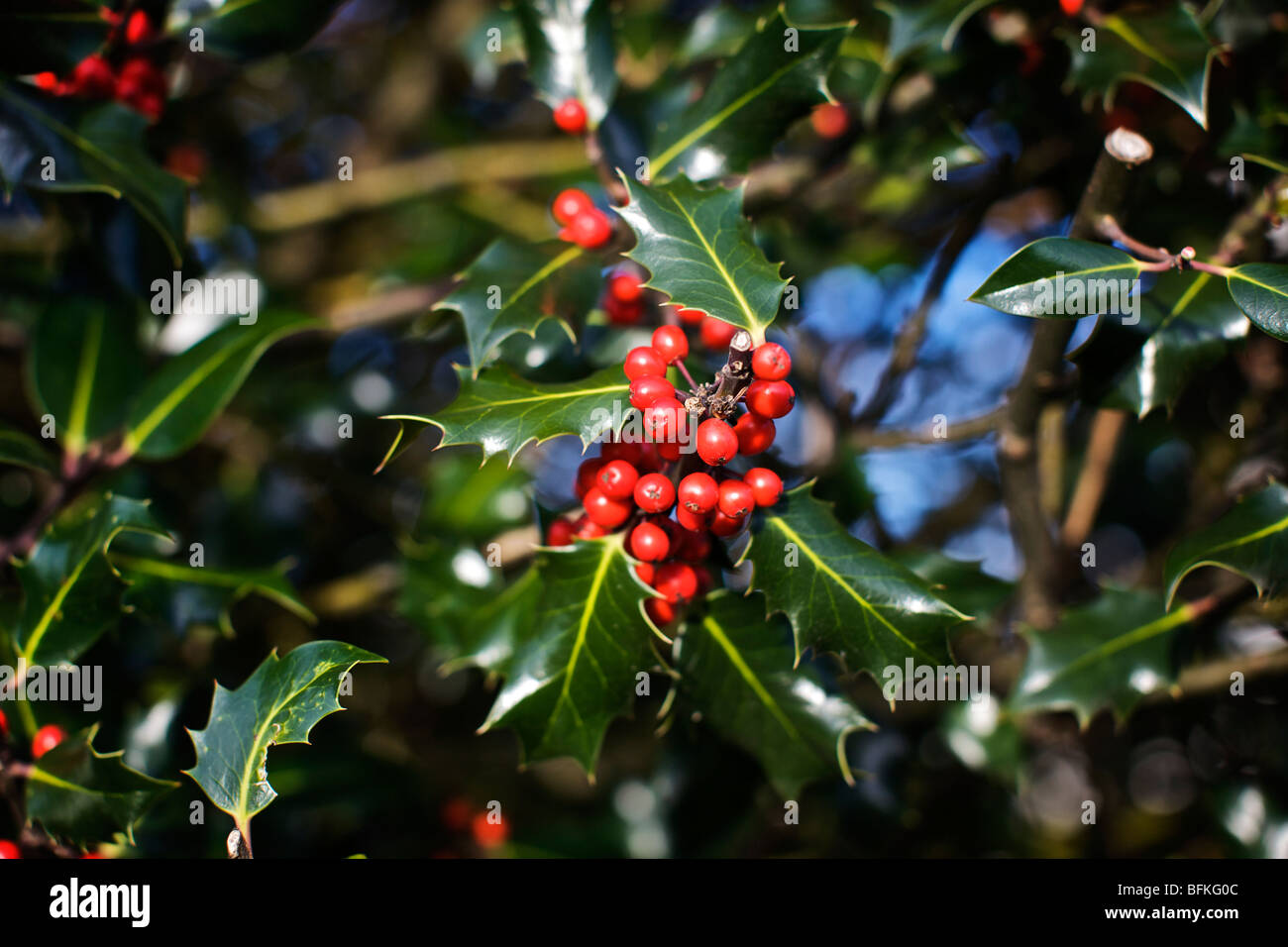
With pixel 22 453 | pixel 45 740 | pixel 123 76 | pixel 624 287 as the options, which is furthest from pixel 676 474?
pixel 123 76

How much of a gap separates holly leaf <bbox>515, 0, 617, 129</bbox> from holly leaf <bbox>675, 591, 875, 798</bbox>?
0.88 metres

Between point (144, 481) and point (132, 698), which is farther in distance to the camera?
point (144, 481)

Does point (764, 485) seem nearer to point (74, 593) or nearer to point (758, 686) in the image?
point (758, 686)

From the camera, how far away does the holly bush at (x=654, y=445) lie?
1.09 m

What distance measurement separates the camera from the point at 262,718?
107 centimetres

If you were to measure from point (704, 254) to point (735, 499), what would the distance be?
325mm

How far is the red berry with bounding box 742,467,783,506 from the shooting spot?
1.05m

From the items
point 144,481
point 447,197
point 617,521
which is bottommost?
point 617,521

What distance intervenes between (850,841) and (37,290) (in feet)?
7.33
